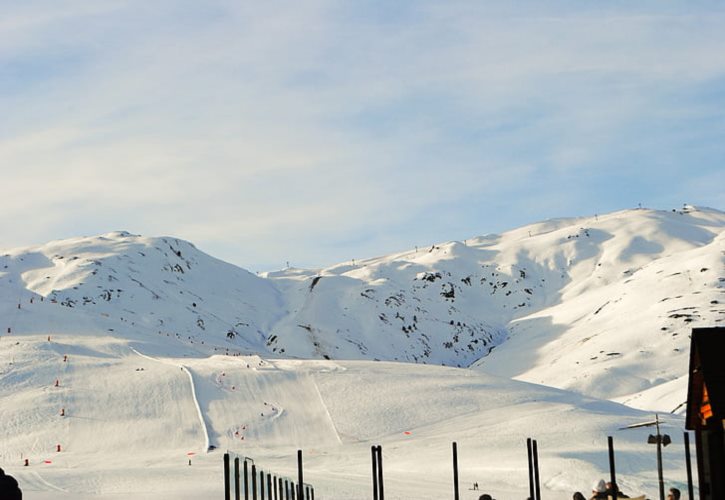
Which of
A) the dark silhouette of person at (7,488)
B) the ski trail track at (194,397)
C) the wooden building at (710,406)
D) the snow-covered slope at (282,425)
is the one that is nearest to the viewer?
the dark silhouette of person at (7,488)

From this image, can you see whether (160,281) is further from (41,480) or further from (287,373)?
(41,480)

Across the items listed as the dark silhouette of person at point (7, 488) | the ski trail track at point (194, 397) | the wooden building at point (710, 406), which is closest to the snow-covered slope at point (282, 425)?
the ski trail track at point (194, 397)

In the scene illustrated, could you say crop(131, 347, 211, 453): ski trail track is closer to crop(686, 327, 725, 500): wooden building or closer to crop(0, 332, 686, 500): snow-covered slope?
crop(0, 332, 686, 500): snow-covered slope

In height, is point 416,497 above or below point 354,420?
below

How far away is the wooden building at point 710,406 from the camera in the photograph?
77.0 ft

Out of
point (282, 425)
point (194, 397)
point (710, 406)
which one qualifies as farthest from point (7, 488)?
point (194, 397)

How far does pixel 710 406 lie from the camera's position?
23.5 meters

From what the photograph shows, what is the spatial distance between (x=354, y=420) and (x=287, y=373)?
1724cm

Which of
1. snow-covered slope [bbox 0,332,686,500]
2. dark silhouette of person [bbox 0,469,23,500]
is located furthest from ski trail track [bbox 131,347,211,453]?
dark silhouette of person [bbox 0,469,23,500]

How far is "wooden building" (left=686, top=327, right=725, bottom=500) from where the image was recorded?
23.5m

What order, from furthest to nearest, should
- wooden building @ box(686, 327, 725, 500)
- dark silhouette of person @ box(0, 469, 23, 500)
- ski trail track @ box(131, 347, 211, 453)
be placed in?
1. ski trail track @ box(131, 347, 211, 453)
2. wooden building @ box(686, 327, 725, 500)
3. dark silhouette of person @ box(0, 469, 23, 500)

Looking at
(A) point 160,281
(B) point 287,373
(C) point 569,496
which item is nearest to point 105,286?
(A) point 160,281

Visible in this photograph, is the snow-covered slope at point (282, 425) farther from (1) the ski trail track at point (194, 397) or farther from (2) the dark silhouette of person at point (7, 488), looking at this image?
(2) the dark silhouette of person at point (7, 488)

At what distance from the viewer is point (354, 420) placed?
101 meters
